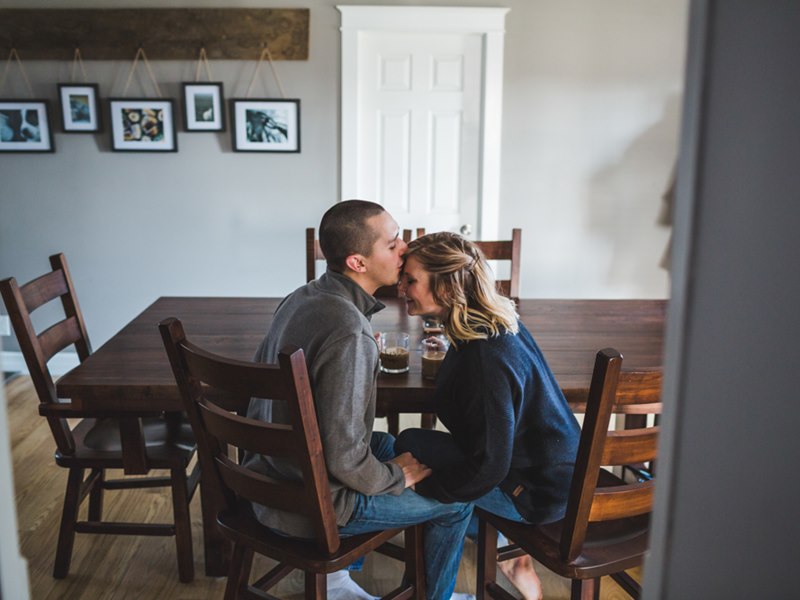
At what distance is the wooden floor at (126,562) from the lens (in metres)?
2.23

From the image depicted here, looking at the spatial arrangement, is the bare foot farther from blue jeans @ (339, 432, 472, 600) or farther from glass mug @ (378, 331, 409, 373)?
glass mug @ (378, 331, 409, 373)

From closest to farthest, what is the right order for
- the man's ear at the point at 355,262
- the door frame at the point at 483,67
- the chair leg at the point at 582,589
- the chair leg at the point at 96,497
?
the chair leg at the point at 582,589, the man's ear at the point at 355,262, the chair leg at the point at 96,497, the door frame at the point at 483,67

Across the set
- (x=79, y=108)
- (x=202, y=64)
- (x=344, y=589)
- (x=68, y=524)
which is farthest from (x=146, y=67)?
(x=344, y=589)

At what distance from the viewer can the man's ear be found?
1741 mm

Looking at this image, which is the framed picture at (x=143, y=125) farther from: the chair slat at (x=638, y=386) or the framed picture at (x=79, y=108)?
the chair slat at (x=638, y=386)

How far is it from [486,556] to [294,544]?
558 millimetres

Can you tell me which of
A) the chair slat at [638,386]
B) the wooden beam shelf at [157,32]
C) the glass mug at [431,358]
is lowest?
the glass mug at [431,358]

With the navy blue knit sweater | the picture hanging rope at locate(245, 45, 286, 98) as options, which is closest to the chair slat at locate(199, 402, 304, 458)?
the navy blue knit sweater

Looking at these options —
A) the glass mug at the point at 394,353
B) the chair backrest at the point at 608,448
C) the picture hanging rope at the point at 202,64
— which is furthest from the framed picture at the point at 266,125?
the chair backrest at the point at 608,448

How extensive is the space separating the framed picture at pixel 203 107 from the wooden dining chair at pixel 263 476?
2.76 m

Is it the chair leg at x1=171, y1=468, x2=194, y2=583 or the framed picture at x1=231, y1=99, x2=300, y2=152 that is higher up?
the framed picture at x1=231, y1=99, x2=300, y2=152

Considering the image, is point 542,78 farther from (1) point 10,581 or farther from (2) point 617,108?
(1) point 10,581

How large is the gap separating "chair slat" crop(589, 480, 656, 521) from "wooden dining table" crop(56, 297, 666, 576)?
0.25 meters

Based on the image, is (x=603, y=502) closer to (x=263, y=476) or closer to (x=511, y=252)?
(x=263, y=476)
